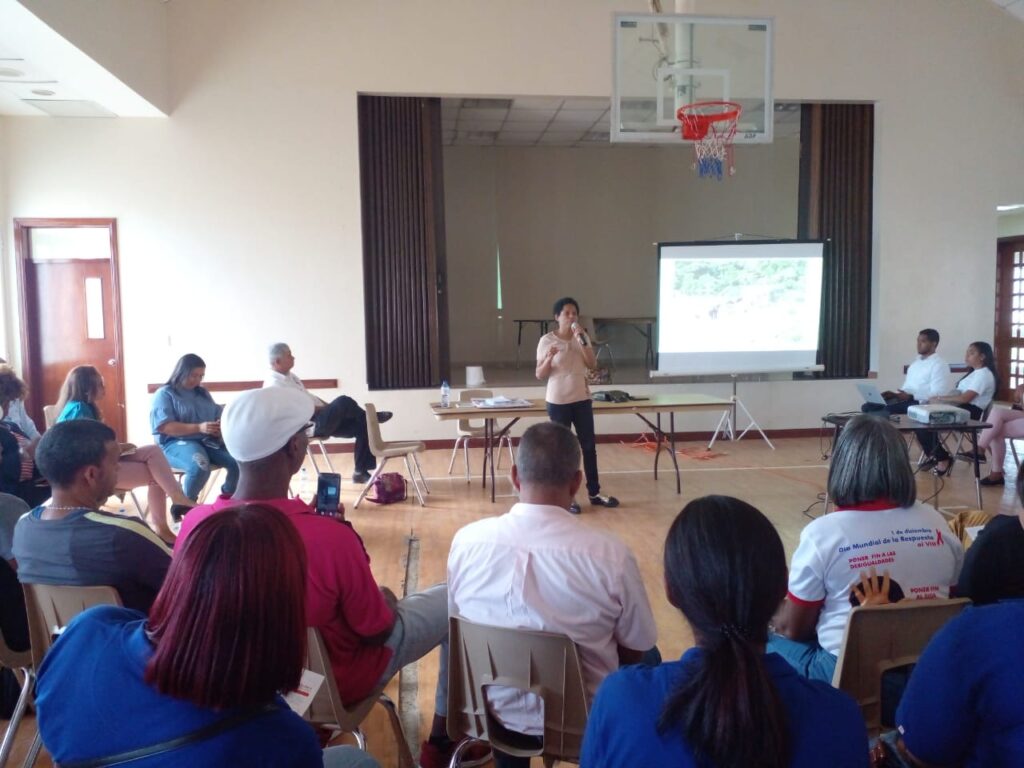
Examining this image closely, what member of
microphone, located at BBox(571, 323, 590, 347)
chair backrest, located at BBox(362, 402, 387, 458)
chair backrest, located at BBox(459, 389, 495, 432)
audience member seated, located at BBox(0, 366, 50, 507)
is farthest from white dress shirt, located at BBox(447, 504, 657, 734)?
chair backrest, located at BBox(459, 389, 495, 432)

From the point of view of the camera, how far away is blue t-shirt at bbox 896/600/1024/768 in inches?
44.6

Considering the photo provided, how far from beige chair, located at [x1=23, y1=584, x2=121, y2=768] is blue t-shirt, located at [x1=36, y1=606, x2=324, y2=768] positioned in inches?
32.0

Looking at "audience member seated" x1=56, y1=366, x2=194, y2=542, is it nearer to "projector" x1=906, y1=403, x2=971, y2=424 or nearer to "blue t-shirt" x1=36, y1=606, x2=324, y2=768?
"blue t-shirt" x1=36, y1=606, x2=324, y2=768

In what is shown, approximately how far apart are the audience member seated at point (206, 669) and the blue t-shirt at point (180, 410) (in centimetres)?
391

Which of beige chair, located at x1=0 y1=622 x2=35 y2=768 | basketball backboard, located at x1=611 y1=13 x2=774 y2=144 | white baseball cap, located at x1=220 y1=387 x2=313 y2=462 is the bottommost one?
beige chair, located at x1=0 y1=622 x2=35 y2=768

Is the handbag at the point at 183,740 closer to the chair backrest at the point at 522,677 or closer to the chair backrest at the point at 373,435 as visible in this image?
the chair backrest at the point at 522,677

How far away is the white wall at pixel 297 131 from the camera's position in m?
7.08

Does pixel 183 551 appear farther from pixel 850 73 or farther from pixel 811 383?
pixel 850 73

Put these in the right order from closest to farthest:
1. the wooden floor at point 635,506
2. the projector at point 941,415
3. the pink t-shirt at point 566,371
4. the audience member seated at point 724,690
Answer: the audience member seated at point 724,690, the wooden floor at point 635,506, the projector at point 941,415, the pink t-shirt at point 566,371

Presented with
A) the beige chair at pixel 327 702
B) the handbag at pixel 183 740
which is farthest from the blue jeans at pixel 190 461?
the handbag at pixel 183 740

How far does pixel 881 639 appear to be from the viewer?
1701mm

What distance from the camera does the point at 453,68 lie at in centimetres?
741

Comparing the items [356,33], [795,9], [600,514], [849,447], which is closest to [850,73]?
[795,9]

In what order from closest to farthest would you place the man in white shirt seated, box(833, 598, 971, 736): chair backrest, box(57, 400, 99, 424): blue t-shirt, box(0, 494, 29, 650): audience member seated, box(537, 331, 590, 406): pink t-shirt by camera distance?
1. box(833, 598, 971, 736): chair backrest
2. box(0, 494, 29, 650): audience member seated
3. box(57, 400, 99, 424): blue t-shirt
4. box(537, 331, 590, 406): pink t-shirt
5. the man in white shirt seated
